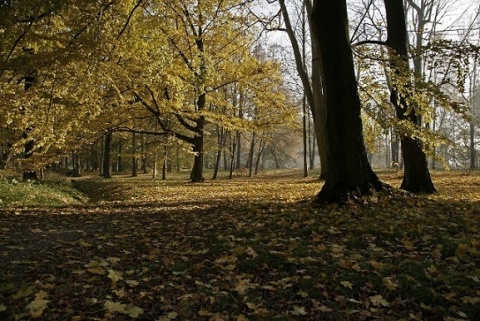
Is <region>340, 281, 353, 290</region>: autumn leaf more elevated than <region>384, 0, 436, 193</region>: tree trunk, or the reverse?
<region>384, 0, 436, 193</region>: tree trunk

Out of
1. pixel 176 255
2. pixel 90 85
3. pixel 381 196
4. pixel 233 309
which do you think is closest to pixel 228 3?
pixel 90 85

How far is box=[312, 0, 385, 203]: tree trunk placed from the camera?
26.1 ft

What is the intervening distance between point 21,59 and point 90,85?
5.71 feet

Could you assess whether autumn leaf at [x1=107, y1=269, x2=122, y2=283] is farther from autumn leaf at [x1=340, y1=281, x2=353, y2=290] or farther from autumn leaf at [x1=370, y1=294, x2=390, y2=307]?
autumn leaf at [x1=370, y1=294, x2=390, y2=307]

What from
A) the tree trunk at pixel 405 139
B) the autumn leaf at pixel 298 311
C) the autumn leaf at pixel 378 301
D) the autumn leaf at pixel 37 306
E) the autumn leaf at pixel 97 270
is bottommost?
the autumn leaf at pixel 298 311

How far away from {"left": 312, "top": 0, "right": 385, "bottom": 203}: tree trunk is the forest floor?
673 millimetres

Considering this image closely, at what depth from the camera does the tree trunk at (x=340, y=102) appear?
795 cm

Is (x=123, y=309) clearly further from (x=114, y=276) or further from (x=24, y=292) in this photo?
(x=24, y=292)

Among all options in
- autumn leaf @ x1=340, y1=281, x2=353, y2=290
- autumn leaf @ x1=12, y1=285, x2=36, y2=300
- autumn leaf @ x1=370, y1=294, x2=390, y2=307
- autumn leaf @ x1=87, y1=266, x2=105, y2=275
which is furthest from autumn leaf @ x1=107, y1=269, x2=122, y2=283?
autumn leaf @ x1=370, y1=294, x2=390, y2=307

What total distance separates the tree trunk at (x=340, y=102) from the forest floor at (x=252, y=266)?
67 centimetres

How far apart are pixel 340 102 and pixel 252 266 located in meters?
4.71

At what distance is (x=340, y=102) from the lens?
314 inches

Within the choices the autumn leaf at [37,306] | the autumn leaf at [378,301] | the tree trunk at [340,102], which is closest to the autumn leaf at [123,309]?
the autumn leaf at [37,306]

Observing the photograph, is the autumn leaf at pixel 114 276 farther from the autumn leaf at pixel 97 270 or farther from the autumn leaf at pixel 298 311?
the autumn leaf at pixel 298 311
